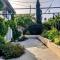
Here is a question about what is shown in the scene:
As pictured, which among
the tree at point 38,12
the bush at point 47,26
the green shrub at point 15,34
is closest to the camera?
the green shrub at point 15,34

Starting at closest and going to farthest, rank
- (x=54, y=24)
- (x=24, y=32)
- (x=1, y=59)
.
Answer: (x=1, y=59)
(x=54, y=24)
(x=24, y=32)

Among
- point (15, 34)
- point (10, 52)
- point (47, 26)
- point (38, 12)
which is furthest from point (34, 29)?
point (10, 52)

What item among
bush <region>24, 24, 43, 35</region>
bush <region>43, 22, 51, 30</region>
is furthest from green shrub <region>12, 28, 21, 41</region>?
bush <region>43, 22, 51, 30</region>

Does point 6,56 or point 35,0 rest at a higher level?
point 35,0

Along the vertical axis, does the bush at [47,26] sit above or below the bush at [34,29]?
above

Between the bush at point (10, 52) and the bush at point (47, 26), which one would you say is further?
the bush at point (47, 26)

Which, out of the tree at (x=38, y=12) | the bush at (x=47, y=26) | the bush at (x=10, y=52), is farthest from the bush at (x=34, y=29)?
the bush at (x=10, y=52)

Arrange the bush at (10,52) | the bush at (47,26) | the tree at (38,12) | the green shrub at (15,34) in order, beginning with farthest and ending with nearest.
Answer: the tree at (38,12)
the bush at (47,26)
the green shrub at (15,34)
the bush at (10,52)

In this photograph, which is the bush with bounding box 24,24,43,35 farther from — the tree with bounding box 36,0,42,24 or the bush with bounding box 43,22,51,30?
the tree with bounding box 36,0,42,24

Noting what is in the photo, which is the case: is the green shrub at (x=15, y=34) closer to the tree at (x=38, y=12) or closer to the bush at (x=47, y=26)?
the bush at (x=47, y=26)

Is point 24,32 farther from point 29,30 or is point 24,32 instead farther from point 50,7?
point 50,7

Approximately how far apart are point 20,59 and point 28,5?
1072 inches

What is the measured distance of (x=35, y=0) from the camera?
133 feet

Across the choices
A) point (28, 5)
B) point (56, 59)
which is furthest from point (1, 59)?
point (28, 5)
